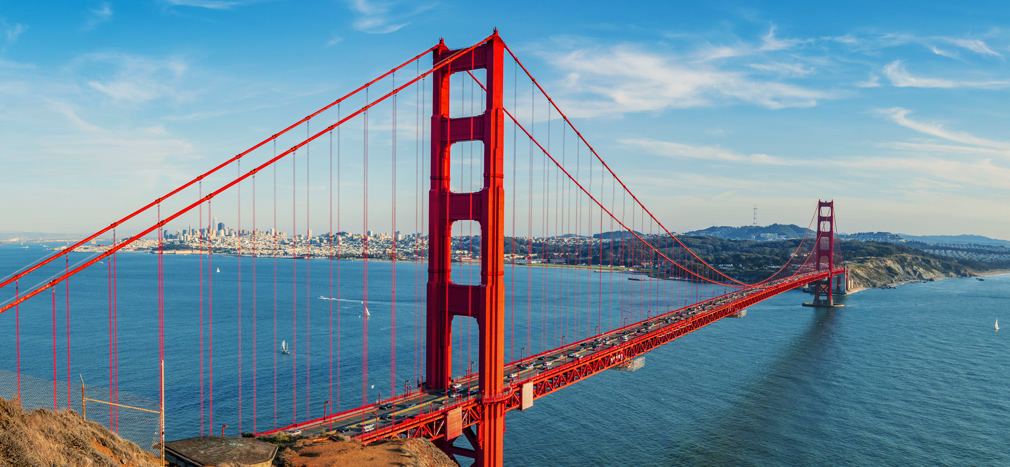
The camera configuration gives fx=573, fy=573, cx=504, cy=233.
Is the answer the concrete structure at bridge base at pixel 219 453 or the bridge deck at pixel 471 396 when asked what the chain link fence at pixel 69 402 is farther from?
the bridge deck at pixel 471 396

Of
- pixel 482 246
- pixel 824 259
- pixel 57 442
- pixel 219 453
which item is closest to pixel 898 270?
pixel 824 259

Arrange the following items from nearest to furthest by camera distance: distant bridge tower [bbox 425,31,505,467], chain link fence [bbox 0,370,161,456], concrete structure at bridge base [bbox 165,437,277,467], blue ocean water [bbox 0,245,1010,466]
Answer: chain link fence [bbox 0,370,161,456]
concrete structure at bridge base [bbox 165,437,277,467]
distant bridge tower [bbox 425,31,505,467]
blue ocean water [bbox 0,245,1010,466]

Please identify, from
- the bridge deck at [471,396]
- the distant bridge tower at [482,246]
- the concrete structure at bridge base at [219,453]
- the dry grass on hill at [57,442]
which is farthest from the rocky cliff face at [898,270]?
the dry grass on hill at [57,442]

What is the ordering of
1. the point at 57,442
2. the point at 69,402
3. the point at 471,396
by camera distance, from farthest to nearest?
the point at 471,396, the point at 69,402, the point at 57,442

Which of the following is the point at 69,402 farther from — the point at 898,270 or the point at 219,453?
the point at 898,270

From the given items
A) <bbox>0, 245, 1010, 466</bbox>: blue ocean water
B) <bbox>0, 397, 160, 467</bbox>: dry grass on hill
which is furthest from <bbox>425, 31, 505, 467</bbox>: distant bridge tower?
<bbox>0, 397, 160, 467</bbox>: dry grass on hill

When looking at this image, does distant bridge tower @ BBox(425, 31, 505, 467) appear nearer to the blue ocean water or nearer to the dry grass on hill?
the blue ocean water

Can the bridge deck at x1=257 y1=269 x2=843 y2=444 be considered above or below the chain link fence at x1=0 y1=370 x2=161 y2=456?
below
